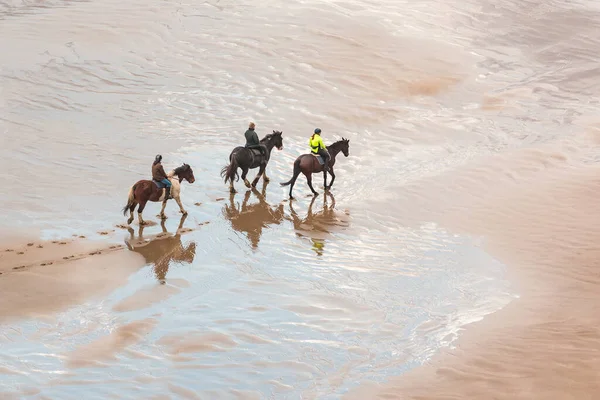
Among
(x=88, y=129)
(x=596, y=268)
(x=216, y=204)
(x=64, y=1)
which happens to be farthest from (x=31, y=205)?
(x=64, y=1)

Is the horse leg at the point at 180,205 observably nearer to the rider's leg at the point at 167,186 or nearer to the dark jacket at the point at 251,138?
the rider's leg at the point at 167,186

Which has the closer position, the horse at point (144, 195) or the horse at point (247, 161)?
the horse at point (144, 195)

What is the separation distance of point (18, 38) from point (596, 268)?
23.0m

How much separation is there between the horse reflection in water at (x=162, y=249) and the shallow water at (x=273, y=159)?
7 cm

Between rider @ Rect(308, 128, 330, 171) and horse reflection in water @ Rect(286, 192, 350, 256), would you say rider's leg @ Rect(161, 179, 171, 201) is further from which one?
rider @ Rect(308, 128, 330, 171)

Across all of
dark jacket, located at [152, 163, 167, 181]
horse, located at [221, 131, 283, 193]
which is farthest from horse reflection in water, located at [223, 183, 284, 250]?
dark jacket, located at [152, 163, 167, 181]

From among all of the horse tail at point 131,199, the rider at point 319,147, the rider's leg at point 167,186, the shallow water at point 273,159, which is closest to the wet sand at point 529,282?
the shallow water at point 273,159

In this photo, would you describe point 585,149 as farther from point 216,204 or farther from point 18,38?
point 18,38

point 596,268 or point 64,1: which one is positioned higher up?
point 64,1

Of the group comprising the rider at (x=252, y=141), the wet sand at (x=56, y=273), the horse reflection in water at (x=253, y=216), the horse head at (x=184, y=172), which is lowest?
the wet sand at (x=56, y=273)

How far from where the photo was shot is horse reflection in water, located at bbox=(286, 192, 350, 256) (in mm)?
19047

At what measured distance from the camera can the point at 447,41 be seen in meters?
34.5

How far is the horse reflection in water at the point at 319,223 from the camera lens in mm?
19047

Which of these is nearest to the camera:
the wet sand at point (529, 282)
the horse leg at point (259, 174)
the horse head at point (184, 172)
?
the wet sand at point (529, 282)
